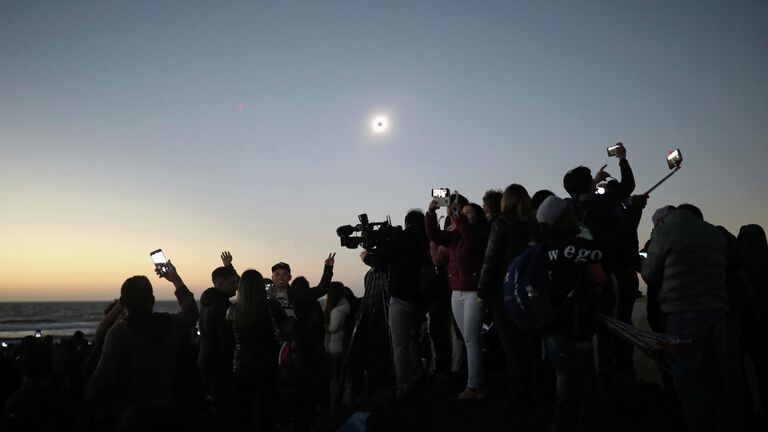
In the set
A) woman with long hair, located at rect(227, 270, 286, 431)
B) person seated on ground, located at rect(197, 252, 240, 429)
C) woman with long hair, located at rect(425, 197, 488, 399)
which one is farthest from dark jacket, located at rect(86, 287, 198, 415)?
woman with long hair, located at rect(425, 197, 488, 399)

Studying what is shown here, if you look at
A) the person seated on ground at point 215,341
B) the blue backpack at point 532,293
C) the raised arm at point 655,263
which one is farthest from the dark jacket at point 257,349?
the raised arm at point 655,263

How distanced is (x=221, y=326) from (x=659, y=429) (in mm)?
4219

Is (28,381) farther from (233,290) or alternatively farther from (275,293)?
(275,293)

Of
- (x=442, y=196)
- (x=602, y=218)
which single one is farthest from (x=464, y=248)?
(x=602, y=218)

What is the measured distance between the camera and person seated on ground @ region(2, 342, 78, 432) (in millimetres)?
4480

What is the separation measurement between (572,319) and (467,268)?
2.09 meters

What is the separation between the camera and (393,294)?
5.87m

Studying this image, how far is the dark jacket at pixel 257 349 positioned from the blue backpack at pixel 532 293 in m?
2.42

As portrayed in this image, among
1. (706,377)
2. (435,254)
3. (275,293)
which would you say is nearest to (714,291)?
(706,377)

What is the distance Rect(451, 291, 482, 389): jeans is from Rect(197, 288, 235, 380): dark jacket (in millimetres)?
2370

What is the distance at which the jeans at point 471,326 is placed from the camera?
215 inches

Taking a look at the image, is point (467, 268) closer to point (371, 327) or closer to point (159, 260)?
point (371, 327)

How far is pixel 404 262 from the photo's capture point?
5930mm

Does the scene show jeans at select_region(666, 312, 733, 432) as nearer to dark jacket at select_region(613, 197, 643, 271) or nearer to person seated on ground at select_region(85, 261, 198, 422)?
dark jacket at select_region(613, 197, 643, 271)
